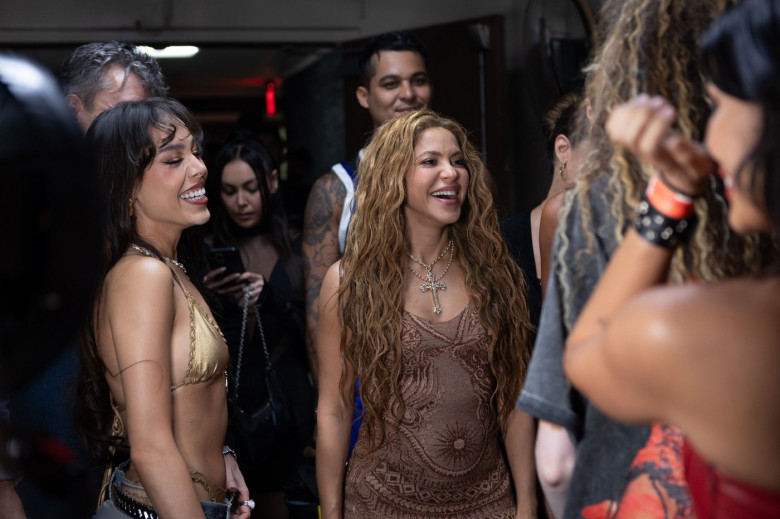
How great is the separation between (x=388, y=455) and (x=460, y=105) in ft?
11.3

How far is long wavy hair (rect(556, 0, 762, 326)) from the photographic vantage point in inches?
51.6

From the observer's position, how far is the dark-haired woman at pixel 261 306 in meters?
3.45

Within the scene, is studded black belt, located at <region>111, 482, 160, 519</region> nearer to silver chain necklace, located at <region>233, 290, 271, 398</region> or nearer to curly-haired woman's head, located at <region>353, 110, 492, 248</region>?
curly-haired woman's head, located at <region>353, 110, 492, 248</region>

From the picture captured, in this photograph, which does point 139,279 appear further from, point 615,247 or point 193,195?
point 615,247

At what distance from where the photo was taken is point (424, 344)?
2.38 meters

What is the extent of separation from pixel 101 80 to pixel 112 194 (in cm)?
77

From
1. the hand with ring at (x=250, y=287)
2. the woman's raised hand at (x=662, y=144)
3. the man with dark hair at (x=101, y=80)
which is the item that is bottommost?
the hand with ring at (x=250, y=287)

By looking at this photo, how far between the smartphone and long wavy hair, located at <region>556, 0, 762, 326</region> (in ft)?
7.91

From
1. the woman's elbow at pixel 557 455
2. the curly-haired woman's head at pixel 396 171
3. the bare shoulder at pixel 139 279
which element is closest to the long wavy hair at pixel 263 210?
the curly-haired woman's head at pixel 396 171

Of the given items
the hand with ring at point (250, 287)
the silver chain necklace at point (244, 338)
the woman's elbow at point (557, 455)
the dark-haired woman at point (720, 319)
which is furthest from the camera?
the hand with ring at point (250, 287)

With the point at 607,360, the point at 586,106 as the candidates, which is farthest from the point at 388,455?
the point at 607,360

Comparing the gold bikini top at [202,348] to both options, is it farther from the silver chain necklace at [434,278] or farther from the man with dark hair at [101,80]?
the man with dark hair at [101,80]

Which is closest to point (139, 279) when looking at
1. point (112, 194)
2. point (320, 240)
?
point (112, 194)

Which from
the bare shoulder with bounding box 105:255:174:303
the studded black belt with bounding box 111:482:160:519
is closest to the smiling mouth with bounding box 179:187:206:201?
the bare shoulder with bounding box 105:255:174:303
